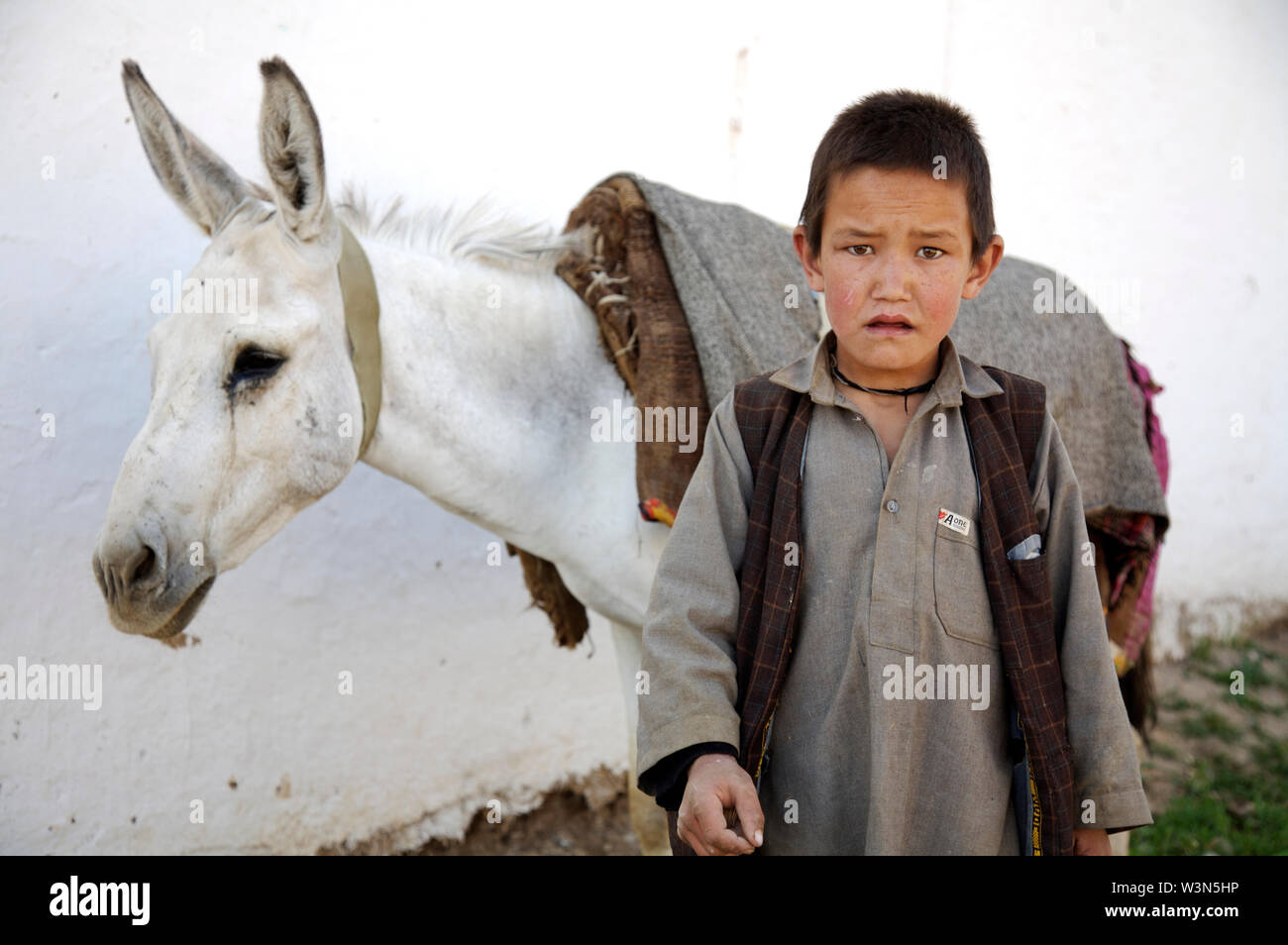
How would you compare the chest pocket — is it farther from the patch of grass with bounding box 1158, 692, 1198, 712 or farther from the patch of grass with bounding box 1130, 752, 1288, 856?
the patch of grass with bounding box 1158, 692, 1198, 712

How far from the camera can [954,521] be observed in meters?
1.20

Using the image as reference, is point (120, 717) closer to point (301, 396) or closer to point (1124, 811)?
point (301, 396)

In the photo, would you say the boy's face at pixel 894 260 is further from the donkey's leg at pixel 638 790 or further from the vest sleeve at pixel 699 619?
the donkey's leg at pixel 638 790

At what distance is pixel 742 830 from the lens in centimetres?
108

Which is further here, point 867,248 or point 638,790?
point 638,790

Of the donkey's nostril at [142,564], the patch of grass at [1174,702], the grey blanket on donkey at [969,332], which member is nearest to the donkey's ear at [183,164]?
the donkey's nostril at [142,564]

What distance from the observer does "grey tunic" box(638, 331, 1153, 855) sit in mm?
1154

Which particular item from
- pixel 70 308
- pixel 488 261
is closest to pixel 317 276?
pixel 488 261

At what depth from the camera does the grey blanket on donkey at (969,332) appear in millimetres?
2012

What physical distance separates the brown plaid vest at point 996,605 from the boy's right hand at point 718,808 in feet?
0.24

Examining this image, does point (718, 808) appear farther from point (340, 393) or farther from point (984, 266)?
point (340, 393)

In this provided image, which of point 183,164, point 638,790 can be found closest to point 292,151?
point 183,164

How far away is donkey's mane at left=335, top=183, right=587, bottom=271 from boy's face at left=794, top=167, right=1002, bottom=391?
1.09 m

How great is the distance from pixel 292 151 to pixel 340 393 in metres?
0.47
